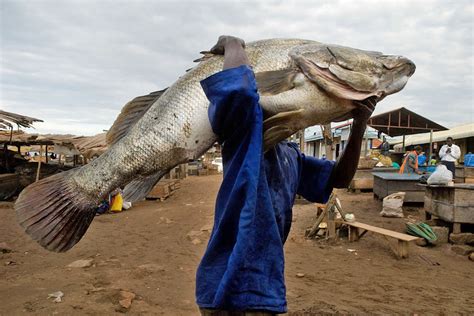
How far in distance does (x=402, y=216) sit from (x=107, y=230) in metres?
7.00

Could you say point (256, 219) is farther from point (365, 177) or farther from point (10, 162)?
point (10, 162)

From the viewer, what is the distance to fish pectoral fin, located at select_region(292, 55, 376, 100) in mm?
1586

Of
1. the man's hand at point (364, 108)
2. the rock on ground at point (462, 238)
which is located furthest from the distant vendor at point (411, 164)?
the man's hand at point (364, 108)

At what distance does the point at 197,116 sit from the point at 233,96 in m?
0.33

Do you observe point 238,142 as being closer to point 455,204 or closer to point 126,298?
point 126,298

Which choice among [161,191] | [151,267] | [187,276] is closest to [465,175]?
[161,191]

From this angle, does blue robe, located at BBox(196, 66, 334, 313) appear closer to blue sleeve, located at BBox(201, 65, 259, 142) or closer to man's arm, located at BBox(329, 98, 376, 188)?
blue sleeve, located at BBox(201, 65, 259, 142)

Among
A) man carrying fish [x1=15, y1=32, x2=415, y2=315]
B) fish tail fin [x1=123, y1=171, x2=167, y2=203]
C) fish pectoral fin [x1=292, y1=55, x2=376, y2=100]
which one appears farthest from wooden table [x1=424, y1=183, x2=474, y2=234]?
fish tail fin [x1=123, y1=171, x2=167, y2=203]

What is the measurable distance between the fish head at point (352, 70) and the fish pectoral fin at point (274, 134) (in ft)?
0.84

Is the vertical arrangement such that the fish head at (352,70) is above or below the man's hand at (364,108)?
above

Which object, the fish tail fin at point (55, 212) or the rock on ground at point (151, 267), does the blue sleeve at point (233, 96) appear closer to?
the fish tail fin at point (55, 212)

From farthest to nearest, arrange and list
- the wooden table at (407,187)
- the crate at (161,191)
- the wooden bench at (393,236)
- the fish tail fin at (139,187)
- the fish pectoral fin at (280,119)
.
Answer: the crate at (161,191), the wooden table at (407,187), the wooden bench at (393,236), the fish tail fin at (139,187), the fish pectoral fin at (280,119)

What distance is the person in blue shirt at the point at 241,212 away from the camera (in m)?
1.37

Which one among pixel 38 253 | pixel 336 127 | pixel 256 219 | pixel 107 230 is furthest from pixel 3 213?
pixel 336 127
